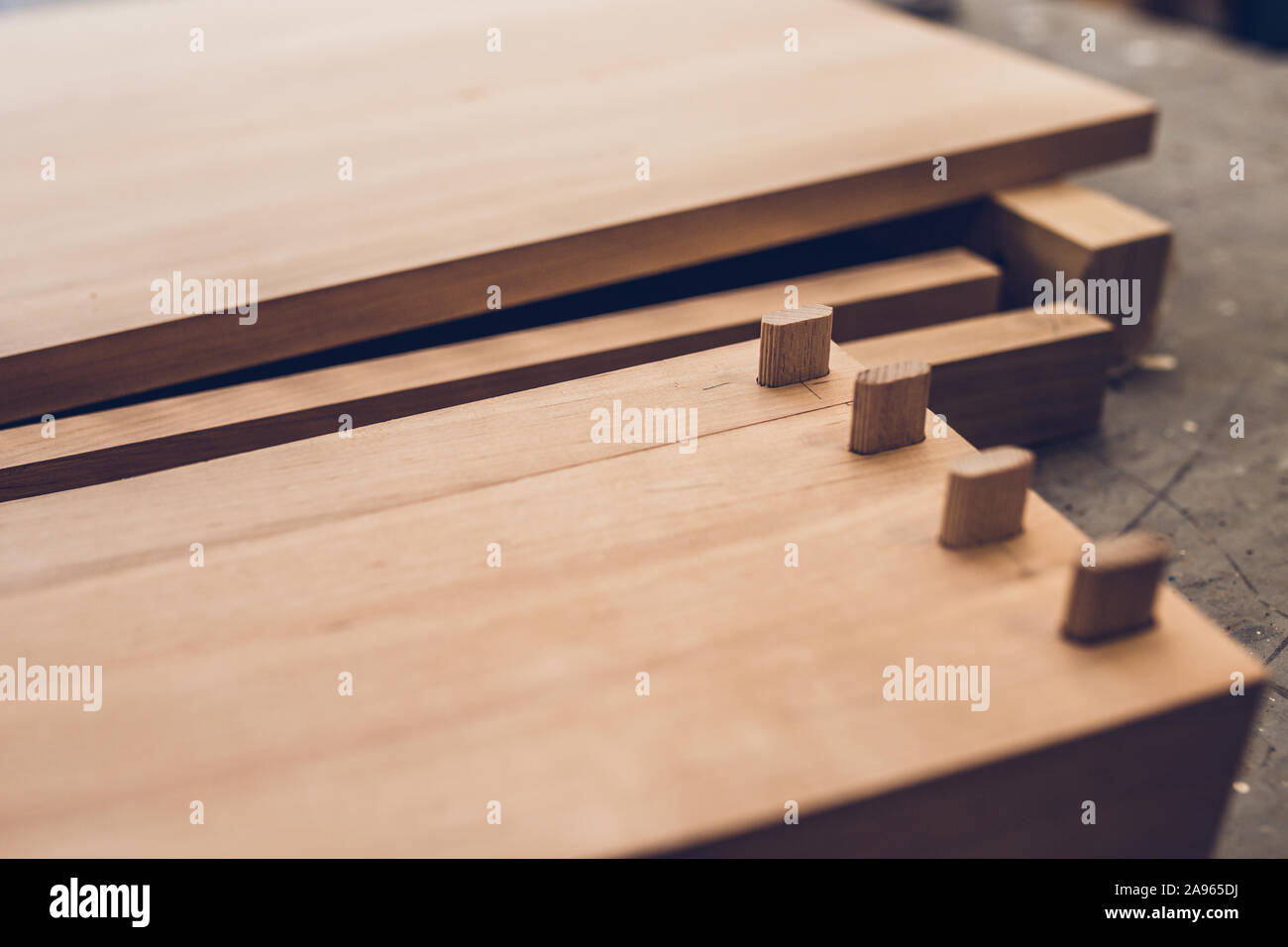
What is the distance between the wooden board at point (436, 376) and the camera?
3.87 ft

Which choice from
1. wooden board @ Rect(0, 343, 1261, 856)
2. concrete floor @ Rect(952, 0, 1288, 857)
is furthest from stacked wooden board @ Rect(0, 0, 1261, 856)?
concrete floor @ Rect(952, 0, 1288, 857)

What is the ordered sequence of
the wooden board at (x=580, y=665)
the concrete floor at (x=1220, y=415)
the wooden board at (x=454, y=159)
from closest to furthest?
the wooden board at (x=580, y=665) → the concrete floor at (x=1220, y=415) → the wooden board at (x=454, y=159)

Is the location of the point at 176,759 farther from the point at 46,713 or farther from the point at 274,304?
the point at 274,304

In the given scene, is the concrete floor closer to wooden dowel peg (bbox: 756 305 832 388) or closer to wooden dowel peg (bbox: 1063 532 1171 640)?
wooden dowel peg (bbox: 1063 532 1171 640)

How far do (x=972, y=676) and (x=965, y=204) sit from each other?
3.67 feet

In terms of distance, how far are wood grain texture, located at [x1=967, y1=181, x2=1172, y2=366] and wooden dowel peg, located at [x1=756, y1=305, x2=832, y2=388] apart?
0.57 metres

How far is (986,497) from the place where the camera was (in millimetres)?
826

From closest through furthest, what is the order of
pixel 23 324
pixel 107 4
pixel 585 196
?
1. pixel 23 324
2. pixel 585 196
3. pixel 107 4

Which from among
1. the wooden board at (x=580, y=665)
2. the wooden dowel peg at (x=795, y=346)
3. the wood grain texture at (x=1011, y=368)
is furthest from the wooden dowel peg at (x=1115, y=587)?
the wood grain texture at (x=1011, y=368)

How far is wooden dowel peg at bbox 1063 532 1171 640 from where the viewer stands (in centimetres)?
74

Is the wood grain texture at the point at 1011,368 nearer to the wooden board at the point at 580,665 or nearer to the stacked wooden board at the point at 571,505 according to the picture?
the stacked wooden board at the point at 571,505

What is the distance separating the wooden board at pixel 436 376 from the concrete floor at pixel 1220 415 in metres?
0.29
